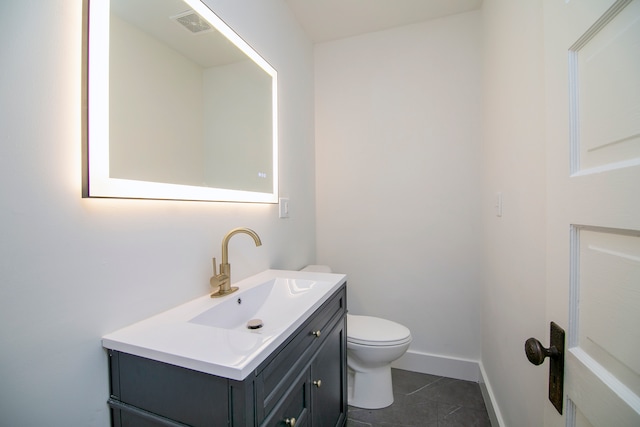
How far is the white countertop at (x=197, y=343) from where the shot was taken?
0.57 metres

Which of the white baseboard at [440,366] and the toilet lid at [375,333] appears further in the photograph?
the white baseboard at [440,366]

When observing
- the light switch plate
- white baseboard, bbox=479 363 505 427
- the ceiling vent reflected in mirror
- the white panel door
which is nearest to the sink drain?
the light switch plate

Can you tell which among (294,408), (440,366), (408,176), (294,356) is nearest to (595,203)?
(294,356)

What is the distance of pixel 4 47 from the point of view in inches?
21.0

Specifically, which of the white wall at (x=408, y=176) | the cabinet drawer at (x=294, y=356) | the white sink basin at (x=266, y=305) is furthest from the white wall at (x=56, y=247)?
the white wall at (x=408, y=176)

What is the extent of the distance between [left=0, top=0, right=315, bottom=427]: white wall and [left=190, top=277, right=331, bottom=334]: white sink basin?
0.53ft

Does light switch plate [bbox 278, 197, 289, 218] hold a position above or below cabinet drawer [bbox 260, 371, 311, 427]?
above

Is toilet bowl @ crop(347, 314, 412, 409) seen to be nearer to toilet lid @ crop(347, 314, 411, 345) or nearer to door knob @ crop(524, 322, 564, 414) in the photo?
toilet lid @ crop(347, 314, 411, 345)

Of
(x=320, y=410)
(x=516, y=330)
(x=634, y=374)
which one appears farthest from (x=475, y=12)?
(x=320, y=410)

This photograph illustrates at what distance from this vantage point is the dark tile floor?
4.85 feet

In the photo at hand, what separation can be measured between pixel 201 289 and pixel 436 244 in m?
1.58

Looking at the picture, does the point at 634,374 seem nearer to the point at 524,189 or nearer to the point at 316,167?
the point at 524,189

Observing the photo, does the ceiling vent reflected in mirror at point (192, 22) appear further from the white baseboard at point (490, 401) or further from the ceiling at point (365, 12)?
the white baseboard at point (490, 401)

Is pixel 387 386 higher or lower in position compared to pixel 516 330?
lower
